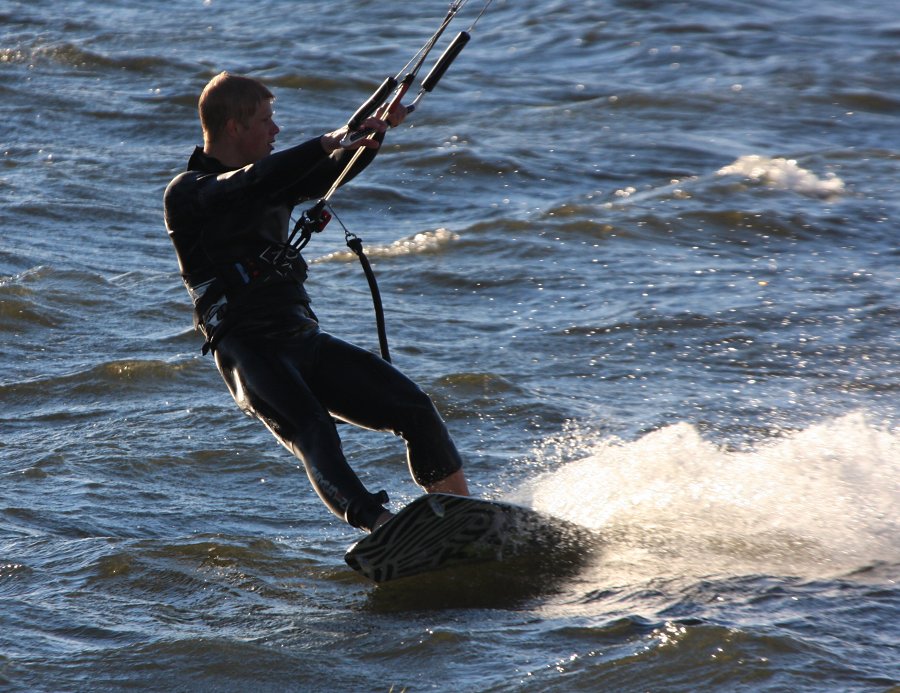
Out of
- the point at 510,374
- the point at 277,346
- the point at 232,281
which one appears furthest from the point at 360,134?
the point at 510,374

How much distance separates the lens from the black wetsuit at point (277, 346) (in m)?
5.62

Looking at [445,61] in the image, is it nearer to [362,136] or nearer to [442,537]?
[362,136]

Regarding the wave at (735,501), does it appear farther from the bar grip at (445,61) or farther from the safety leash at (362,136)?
the bar grip at (445,61)

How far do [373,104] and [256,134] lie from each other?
512 mm

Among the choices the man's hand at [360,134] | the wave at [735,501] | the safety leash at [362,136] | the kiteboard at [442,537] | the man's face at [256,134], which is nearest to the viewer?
the kiteboard at [442,537]

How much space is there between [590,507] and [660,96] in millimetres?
11855

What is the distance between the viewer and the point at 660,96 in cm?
1736

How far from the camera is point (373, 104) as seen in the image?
5.88 meters

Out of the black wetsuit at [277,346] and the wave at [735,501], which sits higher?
the black wetsuit at [277,346]

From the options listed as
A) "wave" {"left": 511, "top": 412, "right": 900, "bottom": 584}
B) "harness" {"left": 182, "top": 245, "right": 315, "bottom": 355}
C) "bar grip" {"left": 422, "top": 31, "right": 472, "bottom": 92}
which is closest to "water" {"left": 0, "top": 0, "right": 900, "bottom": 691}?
"wave" {"left": 511, "top": 412, "right": 900, "bottom": 584}

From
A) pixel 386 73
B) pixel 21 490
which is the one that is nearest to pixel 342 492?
pixel 21 490

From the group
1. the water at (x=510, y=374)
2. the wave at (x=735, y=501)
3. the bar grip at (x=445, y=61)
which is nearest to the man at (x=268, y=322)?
the bar grip at (x=445, y=61)

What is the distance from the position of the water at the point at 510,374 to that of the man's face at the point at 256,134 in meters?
1.75

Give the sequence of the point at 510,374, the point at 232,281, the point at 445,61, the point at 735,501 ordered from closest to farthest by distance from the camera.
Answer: the point at 232,281 < the point at 445,61 < the point at 735,501 < the point at 510,374
